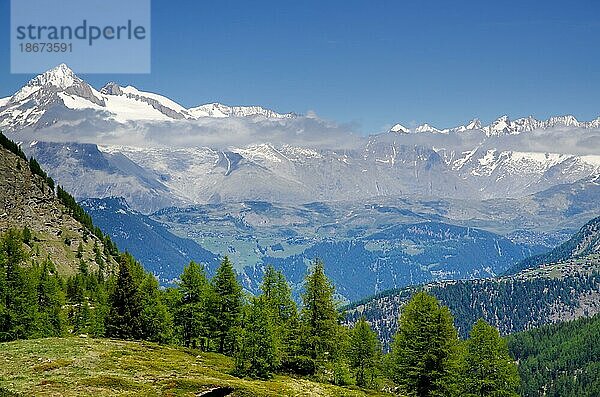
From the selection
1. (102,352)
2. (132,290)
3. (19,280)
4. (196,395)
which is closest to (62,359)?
(102,352)

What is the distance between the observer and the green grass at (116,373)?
43406mm

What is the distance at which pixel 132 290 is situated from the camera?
254 feet

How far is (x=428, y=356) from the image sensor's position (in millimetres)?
66062

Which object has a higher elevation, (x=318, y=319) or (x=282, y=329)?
(x=318, y=319)

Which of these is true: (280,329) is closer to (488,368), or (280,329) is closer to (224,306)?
(224,306)

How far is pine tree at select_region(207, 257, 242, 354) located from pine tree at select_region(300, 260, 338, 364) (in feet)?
36.2

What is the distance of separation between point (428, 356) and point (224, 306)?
28.4m

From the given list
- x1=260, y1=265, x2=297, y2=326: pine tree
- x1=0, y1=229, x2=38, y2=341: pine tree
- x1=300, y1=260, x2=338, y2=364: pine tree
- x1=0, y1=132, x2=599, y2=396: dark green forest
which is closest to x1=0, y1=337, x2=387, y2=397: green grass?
x1=0, y1=132, x2=599, y2=396: dark green forest

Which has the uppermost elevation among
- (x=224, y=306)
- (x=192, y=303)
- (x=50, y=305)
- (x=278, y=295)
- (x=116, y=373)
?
(x=278, y=295)

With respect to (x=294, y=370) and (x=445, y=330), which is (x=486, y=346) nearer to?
(x=445, y=330)

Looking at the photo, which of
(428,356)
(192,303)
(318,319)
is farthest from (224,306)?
(428,356)

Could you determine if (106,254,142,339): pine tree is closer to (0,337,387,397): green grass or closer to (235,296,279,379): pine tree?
→ (0,337,387,397): green grass

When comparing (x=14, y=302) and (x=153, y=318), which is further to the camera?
(x=153, y=318)

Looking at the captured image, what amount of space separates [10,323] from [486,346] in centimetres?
6461
